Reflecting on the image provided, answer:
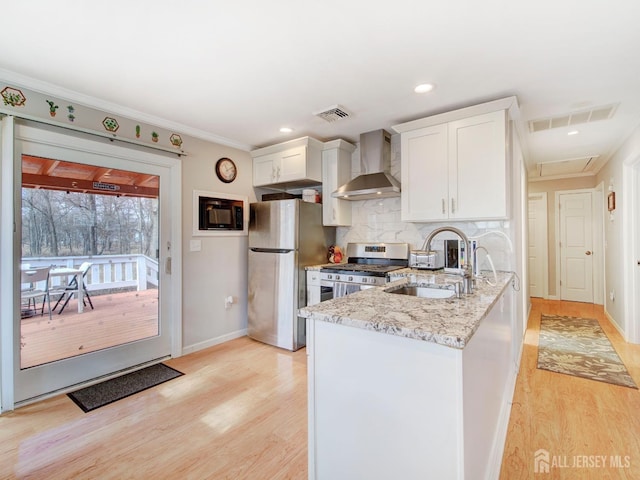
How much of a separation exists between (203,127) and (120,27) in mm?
1537

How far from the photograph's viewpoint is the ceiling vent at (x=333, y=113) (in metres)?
2.68

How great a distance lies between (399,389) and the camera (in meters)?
1.10

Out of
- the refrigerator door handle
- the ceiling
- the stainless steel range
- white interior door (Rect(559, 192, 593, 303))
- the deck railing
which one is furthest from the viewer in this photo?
white interior door (Rect(559, 192, 593, 303))

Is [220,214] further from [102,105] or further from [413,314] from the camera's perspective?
[413,314]

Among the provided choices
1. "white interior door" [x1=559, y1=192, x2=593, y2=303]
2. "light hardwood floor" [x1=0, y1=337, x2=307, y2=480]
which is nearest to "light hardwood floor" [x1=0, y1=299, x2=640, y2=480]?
"light hardwood floor" [x1=0, y1=337, x2=307, y2=480]

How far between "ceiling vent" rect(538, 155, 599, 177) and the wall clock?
4.45 meters

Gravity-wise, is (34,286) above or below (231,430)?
above

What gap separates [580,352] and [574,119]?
2.34 m

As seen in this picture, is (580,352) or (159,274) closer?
(159,274)

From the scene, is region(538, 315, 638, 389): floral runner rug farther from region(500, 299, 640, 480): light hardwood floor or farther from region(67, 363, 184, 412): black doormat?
region(67, 363, 184, 412): black doormat

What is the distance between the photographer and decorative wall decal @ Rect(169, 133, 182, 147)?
123 inches

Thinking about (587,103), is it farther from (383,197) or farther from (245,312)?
(245,312)

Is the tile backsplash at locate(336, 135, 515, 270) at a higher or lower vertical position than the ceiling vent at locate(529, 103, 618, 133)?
lower

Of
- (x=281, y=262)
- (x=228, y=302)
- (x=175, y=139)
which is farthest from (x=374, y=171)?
(x=228, y=302)
